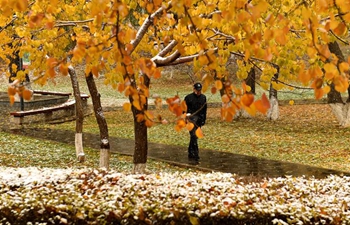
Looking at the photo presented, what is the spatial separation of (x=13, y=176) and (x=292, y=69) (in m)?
5.48

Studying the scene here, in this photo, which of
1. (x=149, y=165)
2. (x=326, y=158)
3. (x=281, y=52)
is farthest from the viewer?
(x=326, y=158)

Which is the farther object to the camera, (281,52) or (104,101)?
(104,101)

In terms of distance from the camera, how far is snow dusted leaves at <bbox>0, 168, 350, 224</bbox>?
7332 mm

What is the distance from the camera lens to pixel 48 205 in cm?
759

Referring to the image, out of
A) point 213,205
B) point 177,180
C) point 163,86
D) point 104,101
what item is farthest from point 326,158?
point 163,86

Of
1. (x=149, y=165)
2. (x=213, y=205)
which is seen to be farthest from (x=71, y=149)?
(x=213, y=205)

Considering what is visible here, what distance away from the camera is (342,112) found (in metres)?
24.4

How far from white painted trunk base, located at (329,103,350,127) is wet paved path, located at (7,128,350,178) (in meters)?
7.74

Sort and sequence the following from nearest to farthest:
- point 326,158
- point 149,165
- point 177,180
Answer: point 177,180
point 149,165
point 326,158

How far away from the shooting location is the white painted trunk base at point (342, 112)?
24094mm

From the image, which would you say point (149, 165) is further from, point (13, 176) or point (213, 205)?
point (213, 205)

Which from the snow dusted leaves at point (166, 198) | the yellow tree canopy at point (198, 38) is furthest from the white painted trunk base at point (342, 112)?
the snow dusted leaves at point (166, 198)

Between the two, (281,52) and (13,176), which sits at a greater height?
(281,52)

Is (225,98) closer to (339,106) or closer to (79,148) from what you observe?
(79,148)
